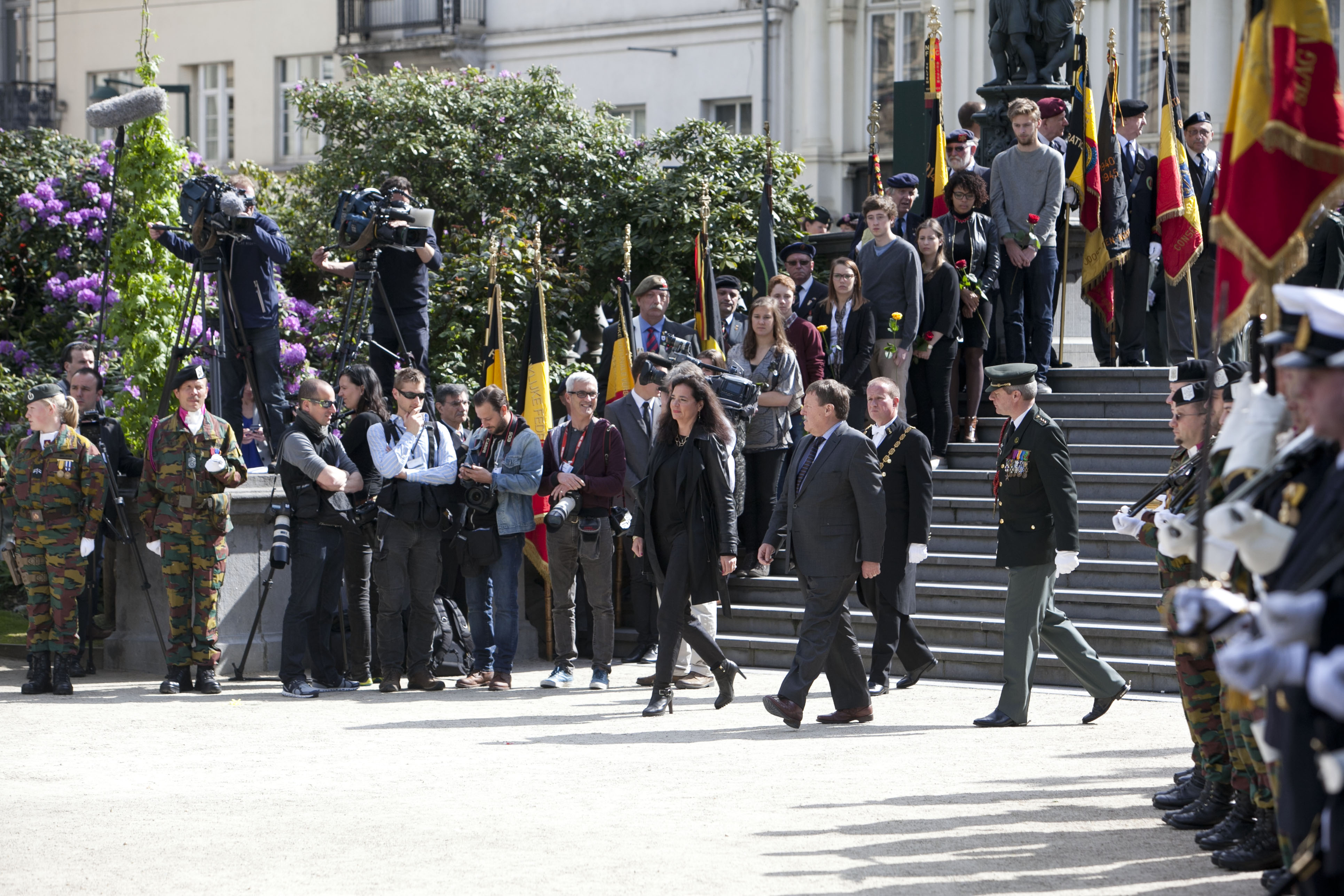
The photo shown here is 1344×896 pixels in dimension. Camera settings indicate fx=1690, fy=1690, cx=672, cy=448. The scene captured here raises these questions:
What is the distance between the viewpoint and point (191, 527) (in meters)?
10.8

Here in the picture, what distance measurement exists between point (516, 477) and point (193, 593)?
220 cm

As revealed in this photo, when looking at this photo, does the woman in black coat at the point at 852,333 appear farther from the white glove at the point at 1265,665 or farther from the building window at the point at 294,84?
the building window at the point at 294,84

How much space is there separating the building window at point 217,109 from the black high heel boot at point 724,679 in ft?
98.4

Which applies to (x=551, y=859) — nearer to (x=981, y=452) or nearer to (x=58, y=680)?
(x=58, y=680)

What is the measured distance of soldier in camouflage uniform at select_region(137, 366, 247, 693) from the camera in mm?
10789

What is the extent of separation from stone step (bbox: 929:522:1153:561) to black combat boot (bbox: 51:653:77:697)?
5966mm

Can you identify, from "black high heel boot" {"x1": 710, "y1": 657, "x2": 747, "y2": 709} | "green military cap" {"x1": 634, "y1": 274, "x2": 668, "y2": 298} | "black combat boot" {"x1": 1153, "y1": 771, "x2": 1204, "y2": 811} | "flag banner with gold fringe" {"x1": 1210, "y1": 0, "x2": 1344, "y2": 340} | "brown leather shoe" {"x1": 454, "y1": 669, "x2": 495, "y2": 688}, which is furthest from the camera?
"green military cap" {"x1": 634, "y1": 274, "x2": 668, "y2": 298}

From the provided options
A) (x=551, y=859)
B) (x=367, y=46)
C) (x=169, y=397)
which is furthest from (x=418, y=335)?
(x=367, y=46)

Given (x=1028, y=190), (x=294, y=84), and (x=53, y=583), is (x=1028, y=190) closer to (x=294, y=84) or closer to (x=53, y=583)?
(x=53, y=583)

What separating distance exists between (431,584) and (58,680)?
242 cm

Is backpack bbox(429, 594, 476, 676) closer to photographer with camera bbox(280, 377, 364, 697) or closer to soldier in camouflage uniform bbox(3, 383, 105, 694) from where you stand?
photographer with camera bbox(280, 377, 364, 697)

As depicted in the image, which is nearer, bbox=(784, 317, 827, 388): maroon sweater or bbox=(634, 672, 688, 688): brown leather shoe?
bbox=(634, 672, 688, 688): brown leather shoe

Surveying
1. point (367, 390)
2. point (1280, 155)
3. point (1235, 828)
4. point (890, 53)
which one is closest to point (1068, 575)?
point (367, 390)

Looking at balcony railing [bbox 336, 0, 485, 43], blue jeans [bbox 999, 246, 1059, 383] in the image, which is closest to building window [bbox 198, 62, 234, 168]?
balcony railing [bbox 336, 0, 485, 43]
